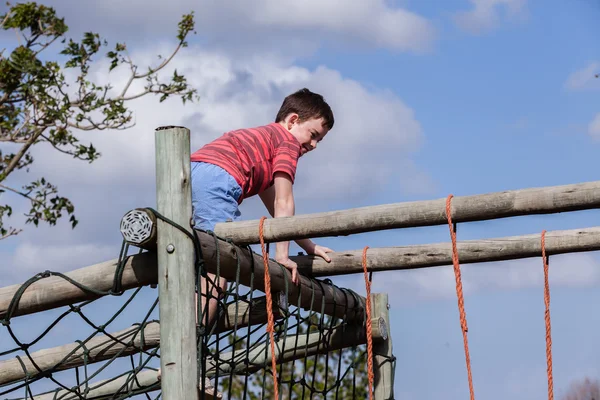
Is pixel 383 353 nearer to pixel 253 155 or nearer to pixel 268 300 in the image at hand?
pixel 253 155

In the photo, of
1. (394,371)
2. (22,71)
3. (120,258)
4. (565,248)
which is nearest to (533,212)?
(565,248)

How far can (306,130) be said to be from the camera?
4.68m

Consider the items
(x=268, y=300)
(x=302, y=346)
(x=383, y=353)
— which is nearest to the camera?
(x=268, y=300)

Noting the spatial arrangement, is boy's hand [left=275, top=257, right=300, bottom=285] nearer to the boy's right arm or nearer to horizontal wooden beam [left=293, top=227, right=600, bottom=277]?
the boy's right arm

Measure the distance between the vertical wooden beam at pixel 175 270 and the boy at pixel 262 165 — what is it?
0.73 metres

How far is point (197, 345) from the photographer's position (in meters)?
3.14

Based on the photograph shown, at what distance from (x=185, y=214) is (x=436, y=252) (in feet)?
5.02

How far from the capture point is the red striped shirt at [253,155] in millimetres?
4242

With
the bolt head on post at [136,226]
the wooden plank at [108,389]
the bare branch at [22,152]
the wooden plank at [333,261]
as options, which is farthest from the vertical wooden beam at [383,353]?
the bare branch at [22,152]

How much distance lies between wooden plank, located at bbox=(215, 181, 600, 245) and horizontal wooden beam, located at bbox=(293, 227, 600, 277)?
728mm

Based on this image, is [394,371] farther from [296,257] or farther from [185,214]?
[185,214]

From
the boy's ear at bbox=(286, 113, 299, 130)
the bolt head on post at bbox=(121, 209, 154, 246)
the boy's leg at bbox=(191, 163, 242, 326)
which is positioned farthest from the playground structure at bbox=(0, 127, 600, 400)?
the boy's ear at bbox=(286, 113, 299, 130)

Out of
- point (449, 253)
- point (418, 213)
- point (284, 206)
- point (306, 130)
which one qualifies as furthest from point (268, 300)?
point (306, 130)

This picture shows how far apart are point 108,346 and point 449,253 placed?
1.58 metres
